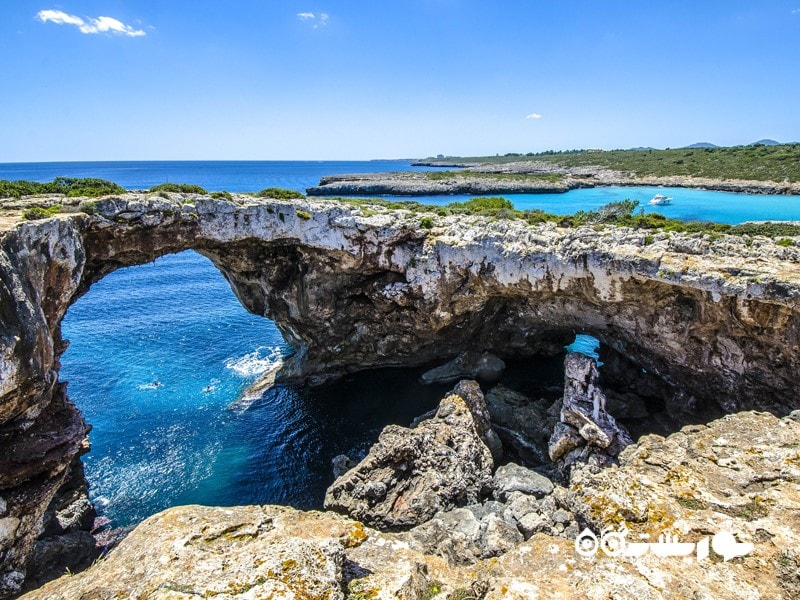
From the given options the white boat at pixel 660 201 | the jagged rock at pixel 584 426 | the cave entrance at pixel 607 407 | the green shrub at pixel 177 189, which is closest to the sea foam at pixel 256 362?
the green shrub at pixel 177 189

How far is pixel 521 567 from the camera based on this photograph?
9.88 meters

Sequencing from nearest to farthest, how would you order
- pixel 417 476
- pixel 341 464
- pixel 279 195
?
1. pixel 417 476
2. pixel 341 464
3. pixel 279 195

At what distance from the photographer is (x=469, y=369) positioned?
3322cm

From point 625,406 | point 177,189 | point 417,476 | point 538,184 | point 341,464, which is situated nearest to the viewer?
point 417,476

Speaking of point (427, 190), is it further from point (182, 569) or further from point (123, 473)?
point (182, 569)

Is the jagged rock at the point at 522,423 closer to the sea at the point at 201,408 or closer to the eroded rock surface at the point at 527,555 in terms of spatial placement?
the sea at the point at 201,408

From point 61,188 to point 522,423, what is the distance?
3108 cm

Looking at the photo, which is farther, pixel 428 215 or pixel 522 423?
pixel 428 215

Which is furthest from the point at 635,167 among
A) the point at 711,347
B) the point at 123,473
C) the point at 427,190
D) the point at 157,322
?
the point at 123,473

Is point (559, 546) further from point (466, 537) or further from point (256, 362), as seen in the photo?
point (256, 362)

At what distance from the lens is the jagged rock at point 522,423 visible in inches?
982

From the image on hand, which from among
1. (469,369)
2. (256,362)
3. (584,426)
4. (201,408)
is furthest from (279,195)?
(584,426)
